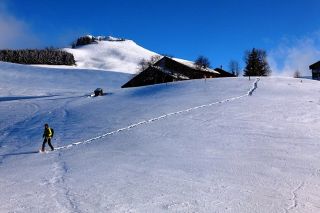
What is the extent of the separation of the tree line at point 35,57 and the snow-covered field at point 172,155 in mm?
100177

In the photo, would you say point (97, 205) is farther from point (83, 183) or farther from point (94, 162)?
point (94, 162)

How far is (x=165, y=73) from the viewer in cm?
6038

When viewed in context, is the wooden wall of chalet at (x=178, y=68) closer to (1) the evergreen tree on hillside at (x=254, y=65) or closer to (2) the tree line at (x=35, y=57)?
(1) the evergreen tree on hillside at (x=254, y=65)

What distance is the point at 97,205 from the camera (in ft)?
41.1

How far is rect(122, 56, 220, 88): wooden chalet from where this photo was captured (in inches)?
2384

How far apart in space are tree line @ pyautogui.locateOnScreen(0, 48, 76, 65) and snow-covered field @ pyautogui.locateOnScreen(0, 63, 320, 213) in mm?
100177

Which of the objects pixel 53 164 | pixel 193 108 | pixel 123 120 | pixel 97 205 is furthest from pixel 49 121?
pixel 97 205

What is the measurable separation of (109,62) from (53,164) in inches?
5931

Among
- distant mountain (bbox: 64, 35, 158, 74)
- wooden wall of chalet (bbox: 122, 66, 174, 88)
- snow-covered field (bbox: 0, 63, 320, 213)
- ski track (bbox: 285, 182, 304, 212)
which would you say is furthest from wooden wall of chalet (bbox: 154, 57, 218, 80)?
distant mountain (bbox: 64, 35, 158, 74)

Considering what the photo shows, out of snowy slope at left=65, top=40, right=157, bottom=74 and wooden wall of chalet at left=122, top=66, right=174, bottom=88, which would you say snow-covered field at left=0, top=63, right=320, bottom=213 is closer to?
wooden wall of chalet at left=122, top=66, right=174, bottom=88

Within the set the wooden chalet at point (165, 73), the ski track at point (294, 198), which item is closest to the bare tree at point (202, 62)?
the wooden chalet at point (165, 73)

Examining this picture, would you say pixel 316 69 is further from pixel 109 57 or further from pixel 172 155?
pixel 109 57

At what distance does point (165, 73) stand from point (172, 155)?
41990mm

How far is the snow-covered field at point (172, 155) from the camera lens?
12.9 m
